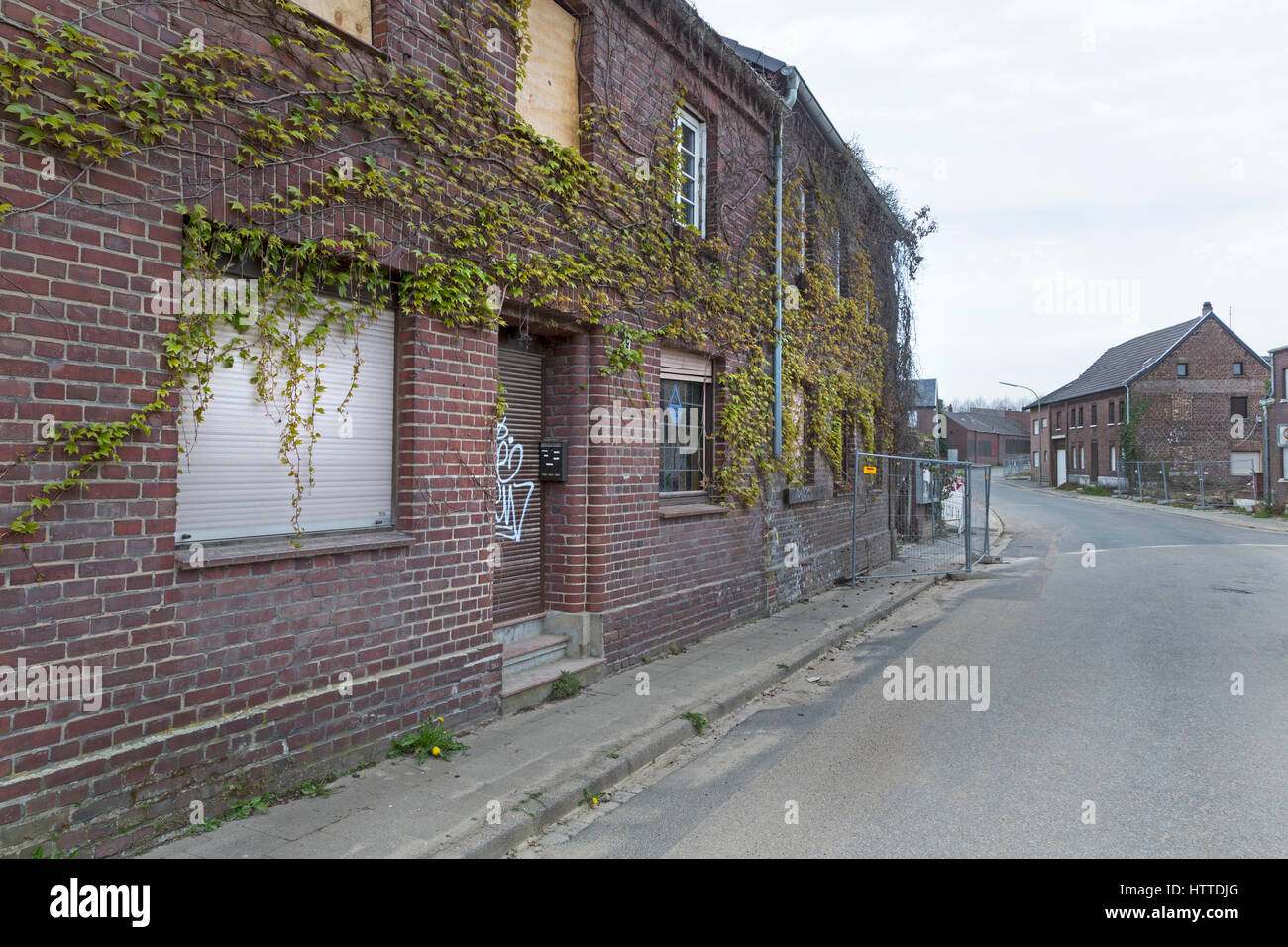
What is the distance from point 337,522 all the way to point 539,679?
2.16 meters

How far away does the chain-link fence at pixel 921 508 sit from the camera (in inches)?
582

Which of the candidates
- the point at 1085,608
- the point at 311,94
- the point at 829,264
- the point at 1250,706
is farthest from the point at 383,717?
the point at 829,264

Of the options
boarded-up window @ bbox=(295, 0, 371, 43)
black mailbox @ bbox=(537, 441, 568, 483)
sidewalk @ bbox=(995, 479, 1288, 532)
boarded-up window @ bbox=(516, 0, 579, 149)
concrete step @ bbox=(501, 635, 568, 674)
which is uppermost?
boarded-up window @ bbox=(516, 0, 579, 149)

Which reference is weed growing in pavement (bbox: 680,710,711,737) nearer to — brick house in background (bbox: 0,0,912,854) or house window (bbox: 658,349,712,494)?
brick house in background (bbox: 0,0,912,854)

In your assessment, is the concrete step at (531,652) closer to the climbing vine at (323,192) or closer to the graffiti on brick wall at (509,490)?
the graffiti on brick wall at (509,490)

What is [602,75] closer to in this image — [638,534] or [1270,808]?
[638,534]

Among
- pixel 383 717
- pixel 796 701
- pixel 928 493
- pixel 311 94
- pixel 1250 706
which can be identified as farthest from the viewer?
pixel 928 493

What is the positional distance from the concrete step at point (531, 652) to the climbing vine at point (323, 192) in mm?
2336

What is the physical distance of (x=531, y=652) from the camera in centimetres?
662

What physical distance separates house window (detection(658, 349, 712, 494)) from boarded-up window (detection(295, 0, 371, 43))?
4223mm

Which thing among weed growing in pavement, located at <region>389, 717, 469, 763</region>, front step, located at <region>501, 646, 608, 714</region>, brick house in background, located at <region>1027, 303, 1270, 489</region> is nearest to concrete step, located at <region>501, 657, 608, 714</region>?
front step, located at <region>501, 646, 608, 714</region>

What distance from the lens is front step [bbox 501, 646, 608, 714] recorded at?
19.7 ft

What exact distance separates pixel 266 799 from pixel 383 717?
87 cm

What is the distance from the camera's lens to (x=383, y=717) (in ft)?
16.3
